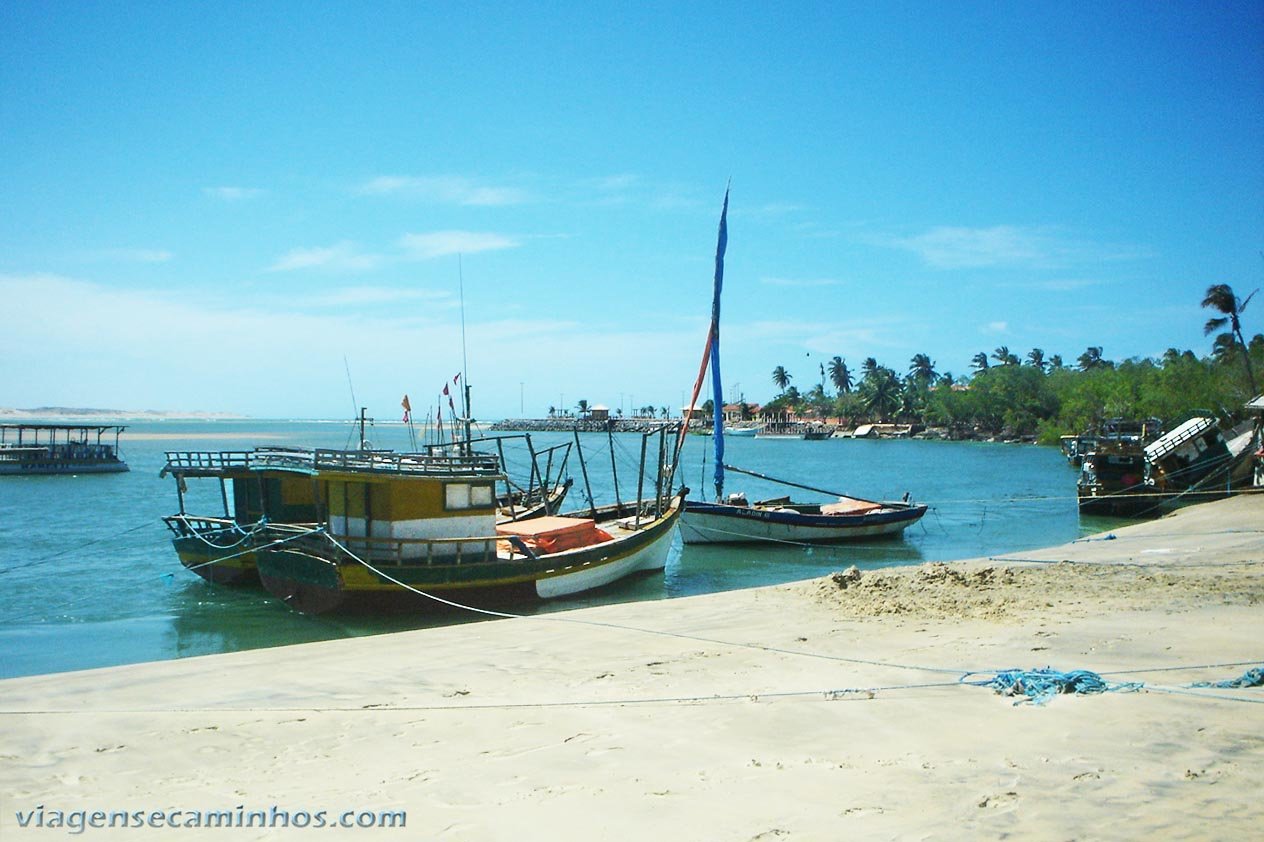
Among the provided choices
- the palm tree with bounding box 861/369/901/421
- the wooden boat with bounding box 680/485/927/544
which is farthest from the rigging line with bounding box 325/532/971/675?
the palm tree with bounding box 861/369/901/421

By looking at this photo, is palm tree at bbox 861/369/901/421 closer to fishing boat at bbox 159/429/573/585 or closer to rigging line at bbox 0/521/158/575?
rigging line at bbox 0/521/158/575

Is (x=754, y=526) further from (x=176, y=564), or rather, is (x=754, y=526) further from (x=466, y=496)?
(x=176, y=564)

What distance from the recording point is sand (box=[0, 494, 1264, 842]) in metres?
6.36

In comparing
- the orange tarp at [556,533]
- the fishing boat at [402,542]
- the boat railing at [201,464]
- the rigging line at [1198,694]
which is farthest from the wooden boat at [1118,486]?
the boat railing at [201,464]

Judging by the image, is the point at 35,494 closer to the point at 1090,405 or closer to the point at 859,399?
the point at 1090,405

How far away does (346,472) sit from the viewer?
60.0 ft

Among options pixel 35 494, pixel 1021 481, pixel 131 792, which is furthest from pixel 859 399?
pixel 131 792

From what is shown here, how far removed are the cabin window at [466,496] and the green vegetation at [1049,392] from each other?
4621 centimetres

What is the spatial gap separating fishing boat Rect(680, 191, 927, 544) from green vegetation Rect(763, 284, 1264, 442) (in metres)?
28.1

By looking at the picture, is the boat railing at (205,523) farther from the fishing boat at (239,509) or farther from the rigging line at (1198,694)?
the rigging line at (1198,694)

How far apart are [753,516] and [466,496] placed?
45.4ft

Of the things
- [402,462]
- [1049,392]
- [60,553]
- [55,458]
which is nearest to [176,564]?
[60,553]

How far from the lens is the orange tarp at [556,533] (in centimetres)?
2177

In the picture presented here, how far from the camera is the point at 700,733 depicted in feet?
27.4
